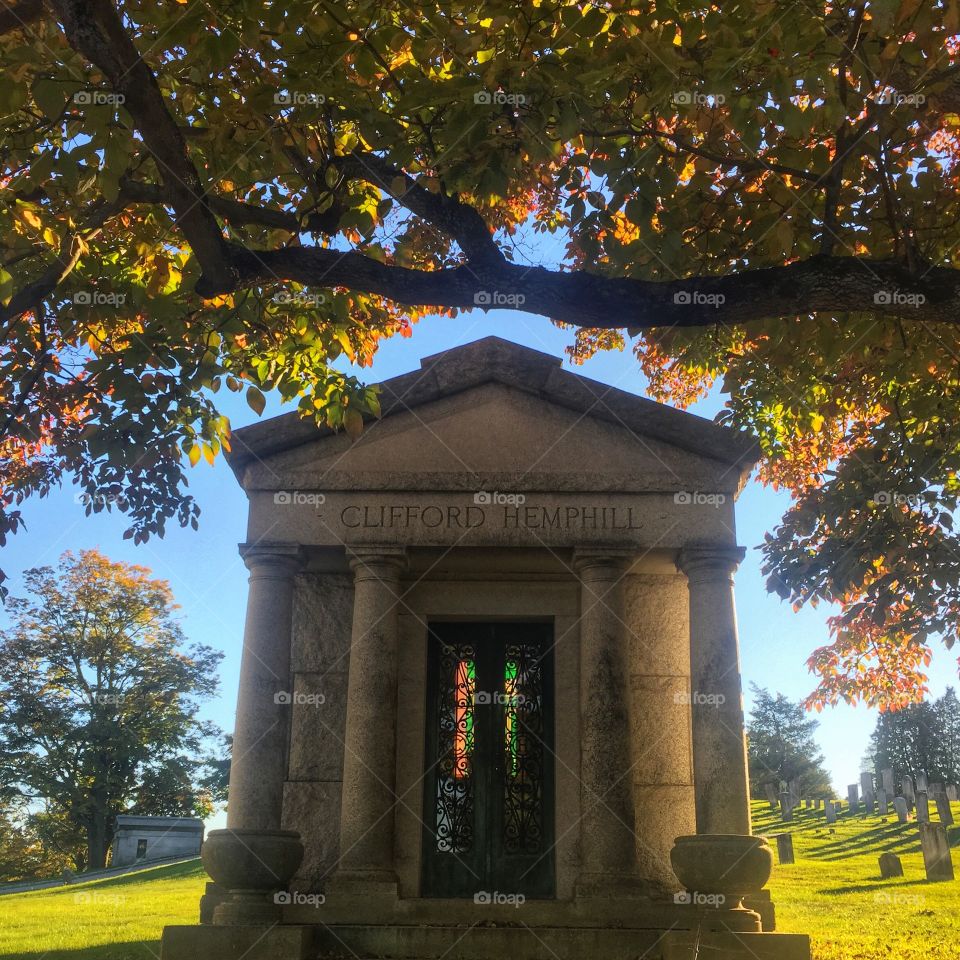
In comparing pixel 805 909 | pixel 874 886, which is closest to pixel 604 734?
pixel 805 909

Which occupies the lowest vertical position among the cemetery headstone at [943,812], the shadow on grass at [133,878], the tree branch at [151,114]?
the shadow on grass at [133,878]

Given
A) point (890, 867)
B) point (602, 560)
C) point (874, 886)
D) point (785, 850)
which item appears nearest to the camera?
point (602, 560)

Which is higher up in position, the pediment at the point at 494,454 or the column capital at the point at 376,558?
the pediment at the point at 494,454

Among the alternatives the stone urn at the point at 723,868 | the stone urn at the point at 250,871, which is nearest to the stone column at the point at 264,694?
the stone urn at the point at 250,871

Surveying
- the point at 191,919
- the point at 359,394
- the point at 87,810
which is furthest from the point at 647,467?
the point at 87,810

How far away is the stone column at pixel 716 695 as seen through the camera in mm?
8945

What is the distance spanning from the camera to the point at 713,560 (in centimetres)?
967

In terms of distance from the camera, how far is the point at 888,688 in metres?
16.2

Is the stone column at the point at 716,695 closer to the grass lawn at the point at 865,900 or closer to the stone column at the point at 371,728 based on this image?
the grass lawn at the point at 865,900

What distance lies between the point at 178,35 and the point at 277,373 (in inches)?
109

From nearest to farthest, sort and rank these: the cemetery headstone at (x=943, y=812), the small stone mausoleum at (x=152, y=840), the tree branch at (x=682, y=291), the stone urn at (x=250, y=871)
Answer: the tree branch at (x=682, y=291), the stone urn at (x=250, y=871), the cemetery headstone at (x=943, y=812), the small stone mausoleum at (x=152, y=840)

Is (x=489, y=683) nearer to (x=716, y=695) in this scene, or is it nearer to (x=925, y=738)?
(x=716, y=695)

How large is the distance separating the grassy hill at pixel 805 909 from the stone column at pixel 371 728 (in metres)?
2.54

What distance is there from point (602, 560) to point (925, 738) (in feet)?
156
